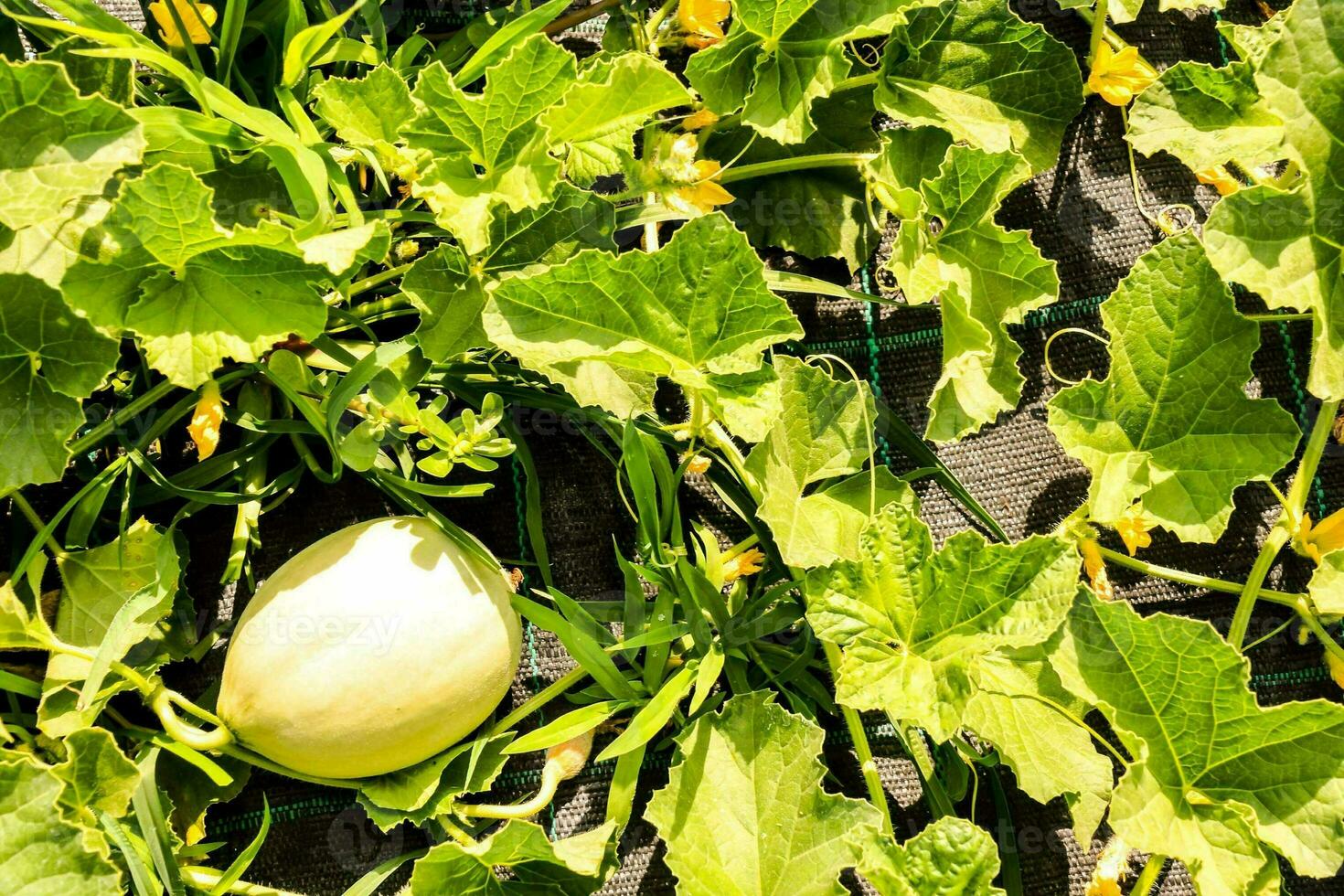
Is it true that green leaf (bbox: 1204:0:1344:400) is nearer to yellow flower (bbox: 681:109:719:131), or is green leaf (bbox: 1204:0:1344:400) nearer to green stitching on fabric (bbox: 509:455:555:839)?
yellow flower (bbox: 681:109:719:131)

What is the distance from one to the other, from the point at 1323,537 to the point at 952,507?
0.34 m

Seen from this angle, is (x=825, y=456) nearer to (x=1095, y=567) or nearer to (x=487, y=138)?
(x=1095, y=567)

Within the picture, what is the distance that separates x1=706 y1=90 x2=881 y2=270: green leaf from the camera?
116 centimetres

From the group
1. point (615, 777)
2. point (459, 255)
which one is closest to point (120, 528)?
point (459, 255)

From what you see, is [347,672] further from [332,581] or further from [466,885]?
[466,885]

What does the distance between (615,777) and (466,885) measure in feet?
0.51

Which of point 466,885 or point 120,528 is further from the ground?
point 120,528

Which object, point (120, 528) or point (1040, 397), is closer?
point (120, 528)

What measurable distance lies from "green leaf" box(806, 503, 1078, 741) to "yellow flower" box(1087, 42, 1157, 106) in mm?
499

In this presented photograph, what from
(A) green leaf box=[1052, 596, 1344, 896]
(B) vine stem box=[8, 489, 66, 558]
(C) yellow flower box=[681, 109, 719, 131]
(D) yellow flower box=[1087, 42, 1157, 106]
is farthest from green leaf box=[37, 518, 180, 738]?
(D) yellow flower box=[1087, 42, 1157, 106]

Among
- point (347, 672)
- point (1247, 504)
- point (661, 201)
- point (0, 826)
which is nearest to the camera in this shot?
point (0, 826)

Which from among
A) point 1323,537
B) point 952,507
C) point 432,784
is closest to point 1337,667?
point 1323,537

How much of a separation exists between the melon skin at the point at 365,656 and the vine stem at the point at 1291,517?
68 cm

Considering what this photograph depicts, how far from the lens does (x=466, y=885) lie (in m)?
1.02
